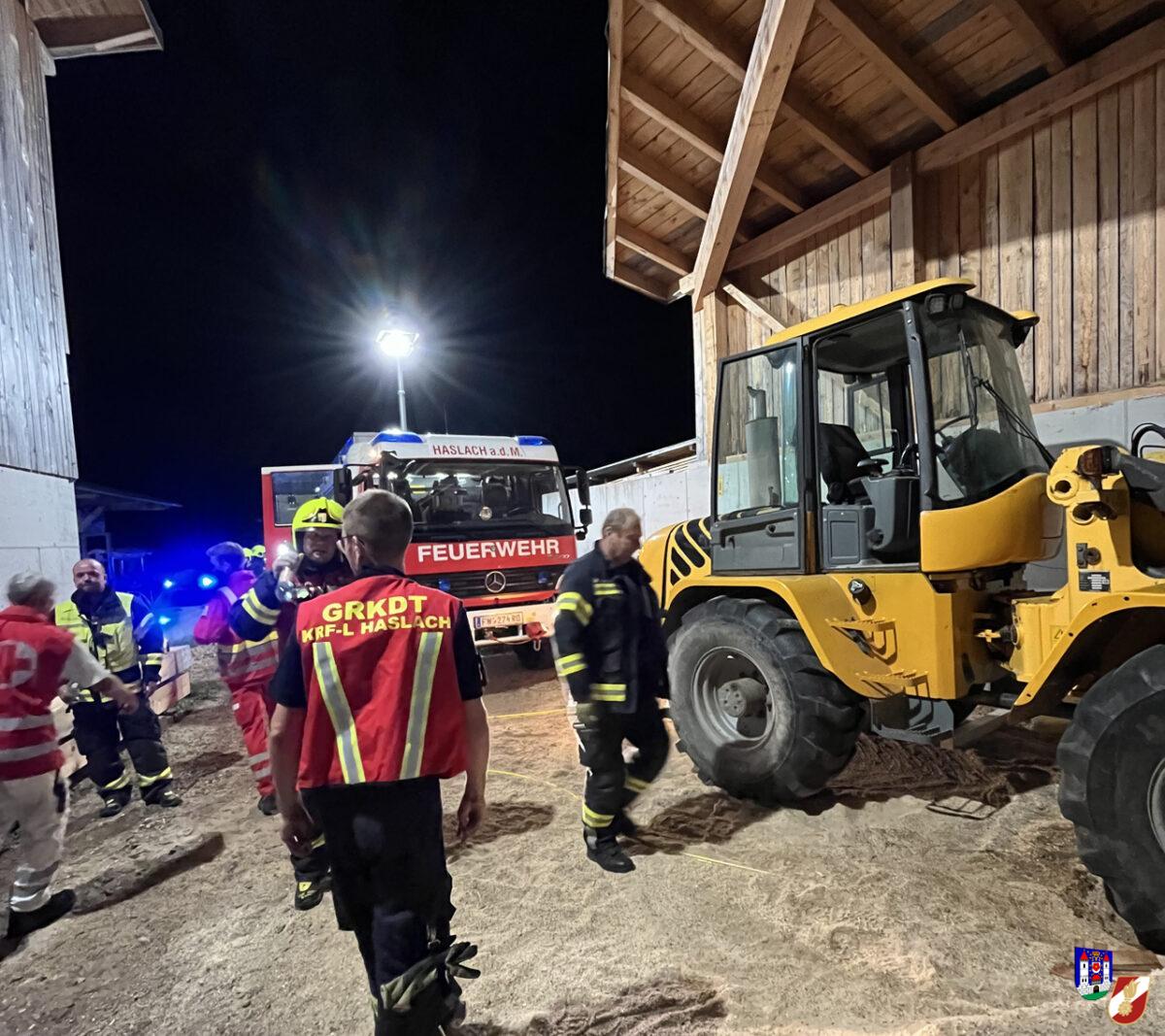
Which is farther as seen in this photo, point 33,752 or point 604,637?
point 604,637

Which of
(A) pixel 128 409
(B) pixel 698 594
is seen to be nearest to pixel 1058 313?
(B) pixel 698 594

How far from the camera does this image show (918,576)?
133 inches

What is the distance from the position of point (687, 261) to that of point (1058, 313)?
458 centimetres

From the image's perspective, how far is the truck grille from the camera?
696 centimetres

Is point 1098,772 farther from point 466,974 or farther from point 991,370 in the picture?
point 466,974

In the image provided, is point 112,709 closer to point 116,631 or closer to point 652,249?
point 116,631

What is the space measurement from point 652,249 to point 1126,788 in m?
7.62

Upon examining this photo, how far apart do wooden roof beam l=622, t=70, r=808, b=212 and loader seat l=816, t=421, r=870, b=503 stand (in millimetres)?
4279

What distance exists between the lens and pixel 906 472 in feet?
11.5

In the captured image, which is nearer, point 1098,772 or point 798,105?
point 1098,772

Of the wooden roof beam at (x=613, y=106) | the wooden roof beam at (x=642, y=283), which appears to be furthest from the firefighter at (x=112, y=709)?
the wooden roof beam at (x=642, y=283)

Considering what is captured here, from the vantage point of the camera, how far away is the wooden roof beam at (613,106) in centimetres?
572

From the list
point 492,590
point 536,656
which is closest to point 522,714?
point 492,590

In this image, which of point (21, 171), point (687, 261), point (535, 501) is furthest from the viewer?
point (687, 261)
